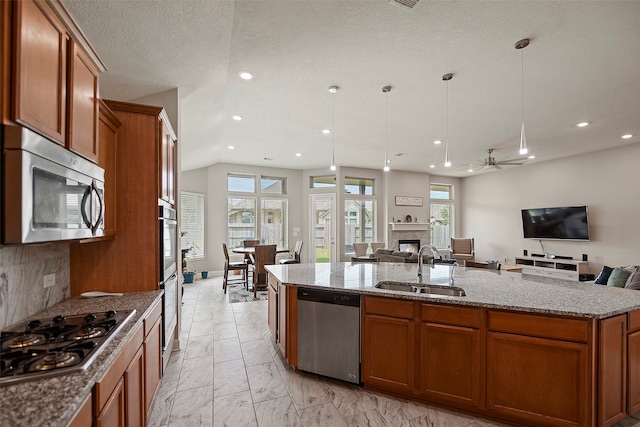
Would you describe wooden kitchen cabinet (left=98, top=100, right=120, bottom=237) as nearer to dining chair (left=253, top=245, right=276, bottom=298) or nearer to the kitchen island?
the kitchen island

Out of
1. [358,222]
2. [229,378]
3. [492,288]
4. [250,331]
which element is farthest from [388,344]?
[358,222]

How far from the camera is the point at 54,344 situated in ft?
4.44

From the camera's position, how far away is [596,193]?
21.2 feet

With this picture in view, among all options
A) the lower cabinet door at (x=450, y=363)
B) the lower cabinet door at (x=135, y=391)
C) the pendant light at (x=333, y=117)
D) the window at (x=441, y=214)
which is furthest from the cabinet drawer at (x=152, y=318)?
the window at (x=441, y=214)

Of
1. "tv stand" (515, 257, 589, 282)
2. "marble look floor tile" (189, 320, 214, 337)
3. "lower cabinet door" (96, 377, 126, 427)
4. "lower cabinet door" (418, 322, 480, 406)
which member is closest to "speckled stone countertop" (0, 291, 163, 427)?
"lower cabinet door" (96, 377, 126, 427)

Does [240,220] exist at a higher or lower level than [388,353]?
higher

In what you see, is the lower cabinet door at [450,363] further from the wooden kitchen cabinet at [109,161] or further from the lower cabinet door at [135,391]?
the wooden kitchen cabinet at [109,161]

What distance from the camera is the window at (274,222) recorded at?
838 cm

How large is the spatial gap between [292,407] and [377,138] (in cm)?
466

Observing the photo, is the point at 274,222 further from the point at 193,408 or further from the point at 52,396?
the point at 52,396

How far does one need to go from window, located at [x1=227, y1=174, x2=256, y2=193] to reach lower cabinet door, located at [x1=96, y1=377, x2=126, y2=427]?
6879 mm

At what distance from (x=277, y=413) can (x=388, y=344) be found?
3.28 feet

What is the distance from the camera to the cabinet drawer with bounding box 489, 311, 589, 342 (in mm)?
1896

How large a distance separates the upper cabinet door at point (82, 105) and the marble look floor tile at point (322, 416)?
2249 mm
